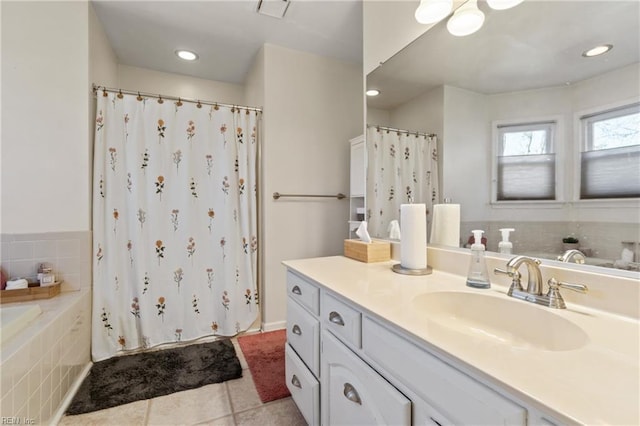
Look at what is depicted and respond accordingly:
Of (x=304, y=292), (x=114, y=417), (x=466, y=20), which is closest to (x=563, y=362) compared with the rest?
(x=304, y=292)

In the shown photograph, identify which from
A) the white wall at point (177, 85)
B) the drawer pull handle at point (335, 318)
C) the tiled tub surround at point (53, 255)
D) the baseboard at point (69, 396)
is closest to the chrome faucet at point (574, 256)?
the drawer pull handle at point (335, 318)

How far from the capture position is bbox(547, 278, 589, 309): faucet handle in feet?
2.62

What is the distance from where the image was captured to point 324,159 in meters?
2.62

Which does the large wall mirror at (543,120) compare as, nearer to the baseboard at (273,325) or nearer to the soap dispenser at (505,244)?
the soap dispenser at (505,244)

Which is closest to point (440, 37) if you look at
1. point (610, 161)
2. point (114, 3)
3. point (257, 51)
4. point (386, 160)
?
point (386, 160)

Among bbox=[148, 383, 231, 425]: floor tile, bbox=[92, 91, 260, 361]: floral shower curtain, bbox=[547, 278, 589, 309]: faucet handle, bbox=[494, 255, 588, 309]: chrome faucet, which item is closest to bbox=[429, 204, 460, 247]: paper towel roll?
bbox=[494, 255, 588, 309]: chrome faucet

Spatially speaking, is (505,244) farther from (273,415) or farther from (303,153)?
(303,153)

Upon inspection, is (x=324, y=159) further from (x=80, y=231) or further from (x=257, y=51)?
(x=80, y=231)

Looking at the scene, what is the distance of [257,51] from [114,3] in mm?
1040

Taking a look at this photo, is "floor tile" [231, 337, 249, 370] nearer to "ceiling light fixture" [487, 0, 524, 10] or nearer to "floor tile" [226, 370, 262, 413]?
"floor tile" [226, 370, 262, 413]

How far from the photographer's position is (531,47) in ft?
3.20

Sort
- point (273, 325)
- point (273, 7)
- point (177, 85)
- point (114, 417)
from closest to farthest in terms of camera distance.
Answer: point (114, 417), point (273, 7), point (273, 325), point (177, 85)

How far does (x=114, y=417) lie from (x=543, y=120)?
7.55 ft

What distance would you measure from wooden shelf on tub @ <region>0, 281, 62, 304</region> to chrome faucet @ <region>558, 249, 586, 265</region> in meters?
2.53
